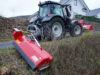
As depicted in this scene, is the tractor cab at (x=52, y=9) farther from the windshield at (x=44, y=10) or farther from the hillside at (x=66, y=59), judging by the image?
the hillside at (x=66, y=59)

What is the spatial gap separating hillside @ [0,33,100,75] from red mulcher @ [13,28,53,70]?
18cm

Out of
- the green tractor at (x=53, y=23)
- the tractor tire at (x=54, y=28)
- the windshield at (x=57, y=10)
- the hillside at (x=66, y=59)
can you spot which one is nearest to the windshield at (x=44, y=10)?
the green tractor at (x=53, y=23)

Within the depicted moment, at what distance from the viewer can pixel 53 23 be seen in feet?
16.5

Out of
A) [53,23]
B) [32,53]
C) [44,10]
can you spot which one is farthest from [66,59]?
[44,10]

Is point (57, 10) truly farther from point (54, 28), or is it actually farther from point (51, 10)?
point (54, 28)

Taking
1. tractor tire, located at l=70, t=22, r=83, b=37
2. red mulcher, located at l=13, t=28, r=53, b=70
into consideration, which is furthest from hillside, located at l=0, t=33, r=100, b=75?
tractor tire, located at l=70, t=22, r=83, b=37

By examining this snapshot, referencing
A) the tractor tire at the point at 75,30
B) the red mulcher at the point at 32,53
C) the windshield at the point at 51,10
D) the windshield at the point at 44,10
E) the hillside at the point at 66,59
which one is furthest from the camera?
the tractor tire at the point at 75,30

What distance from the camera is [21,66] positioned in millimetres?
2873

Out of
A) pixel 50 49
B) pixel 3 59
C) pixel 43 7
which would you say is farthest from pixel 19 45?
pixel 43 7

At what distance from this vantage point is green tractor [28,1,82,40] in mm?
4852

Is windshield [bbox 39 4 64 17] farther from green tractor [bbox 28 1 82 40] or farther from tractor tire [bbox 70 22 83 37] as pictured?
tractor tire [bbox 70 22 83 37]

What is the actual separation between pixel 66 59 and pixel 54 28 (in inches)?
79.2

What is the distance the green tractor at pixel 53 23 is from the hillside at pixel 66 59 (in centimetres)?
89

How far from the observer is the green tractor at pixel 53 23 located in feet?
15.9
